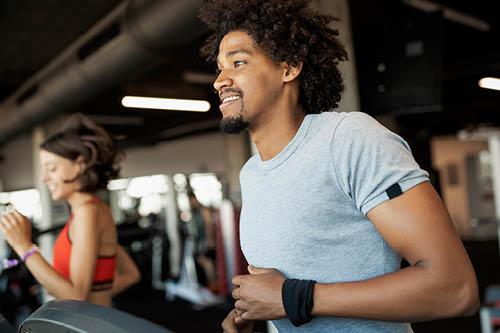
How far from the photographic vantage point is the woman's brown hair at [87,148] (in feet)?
6.80

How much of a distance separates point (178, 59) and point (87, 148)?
6.15 meters

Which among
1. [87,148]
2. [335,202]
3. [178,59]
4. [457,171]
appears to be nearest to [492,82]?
[178,59]

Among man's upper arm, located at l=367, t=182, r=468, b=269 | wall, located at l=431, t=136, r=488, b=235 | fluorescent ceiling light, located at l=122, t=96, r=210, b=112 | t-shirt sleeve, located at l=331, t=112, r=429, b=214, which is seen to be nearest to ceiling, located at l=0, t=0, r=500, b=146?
fluorescent ceiling light, located at l=122, t=96, r=210, b=112

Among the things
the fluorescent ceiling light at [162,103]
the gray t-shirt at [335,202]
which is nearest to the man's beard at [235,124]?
the gray t-shirt at [335,202]

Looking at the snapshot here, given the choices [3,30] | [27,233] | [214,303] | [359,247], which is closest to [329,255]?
[359,247]

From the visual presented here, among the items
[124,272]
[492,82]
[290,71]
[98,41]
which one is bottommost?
[124,272]

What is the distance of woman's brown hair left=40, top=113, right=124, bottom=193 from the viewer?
81.6 inches

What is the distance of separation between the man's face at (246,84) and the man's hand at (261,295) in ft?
1.03

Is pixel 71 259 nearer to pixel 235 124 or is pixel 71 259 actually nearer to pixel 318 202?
pixel 235 124

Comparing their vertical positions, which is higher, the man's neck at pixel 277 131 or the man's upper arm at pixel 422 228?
the man's neck at pixel 277 131

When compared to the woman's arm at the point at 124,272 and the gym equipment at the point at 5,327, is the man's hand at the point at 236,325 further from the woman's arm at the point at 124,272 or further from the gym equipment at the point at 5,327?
the woman's arm at the point at 124,272

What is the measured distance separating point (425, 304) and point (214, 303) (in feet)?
22.9

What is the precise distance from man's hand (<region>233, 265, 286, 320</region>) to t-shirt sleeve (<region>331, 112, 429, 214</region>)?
20 cm

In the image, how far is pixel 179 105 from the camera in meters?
8.98
